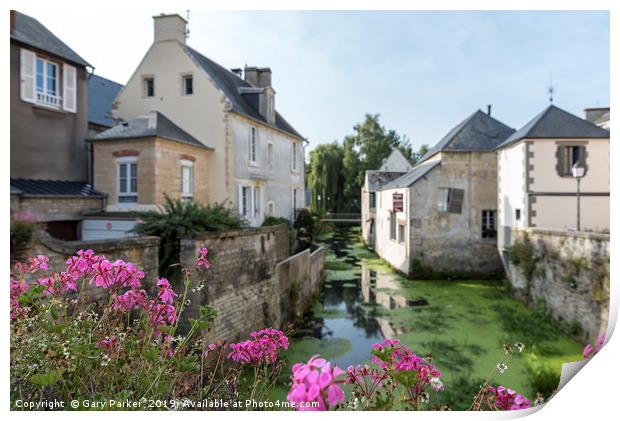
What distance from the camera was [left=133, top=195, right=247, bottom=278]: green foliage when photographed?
4832mm

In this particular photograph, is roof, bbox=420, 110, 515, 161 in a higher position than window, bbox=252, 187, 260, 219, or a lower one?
higher

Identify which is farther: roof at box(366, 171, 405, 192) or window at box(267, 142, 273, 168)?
roof at box(366, 171, 405, 192)

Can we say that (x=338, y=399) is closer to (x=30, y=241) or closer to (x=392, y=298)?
(x=30, y=241)

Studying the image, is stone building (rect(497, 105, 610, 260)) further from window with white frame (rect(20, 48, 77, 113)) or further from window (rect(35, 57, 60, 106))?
window (rect(35, 57, 60, 106))

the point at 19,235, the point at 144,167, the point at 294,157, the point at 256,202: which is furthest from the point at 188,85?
the point at 19,235

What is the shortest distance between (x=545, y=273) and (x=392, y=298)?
325 centimetres

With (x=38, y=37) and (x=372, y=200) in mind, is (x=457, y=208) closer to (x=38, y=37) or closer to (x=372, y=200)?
(x=372, y=200)

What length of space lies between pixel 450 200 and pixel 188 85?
27.2ft

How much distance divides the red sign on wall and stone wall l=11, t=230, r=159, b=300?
972 cm

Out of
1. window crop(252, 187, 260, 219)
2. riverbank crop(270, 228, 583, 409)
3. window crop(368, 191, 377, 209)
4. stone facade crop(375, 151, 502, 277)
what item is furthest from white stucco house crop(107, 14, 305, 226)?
window crop(368, 191, 377, 209)

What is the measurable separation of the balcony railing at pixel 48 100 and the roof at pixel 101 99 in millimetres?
2988

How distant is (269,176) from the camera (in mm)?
10523

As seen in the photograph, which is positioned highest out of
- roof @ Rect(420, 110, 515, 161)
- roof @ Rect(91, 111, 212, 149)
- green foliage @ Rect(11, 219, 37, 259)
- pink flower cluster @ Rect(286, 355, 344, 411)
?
roof @ Rect(420, 110, 515, 161)
